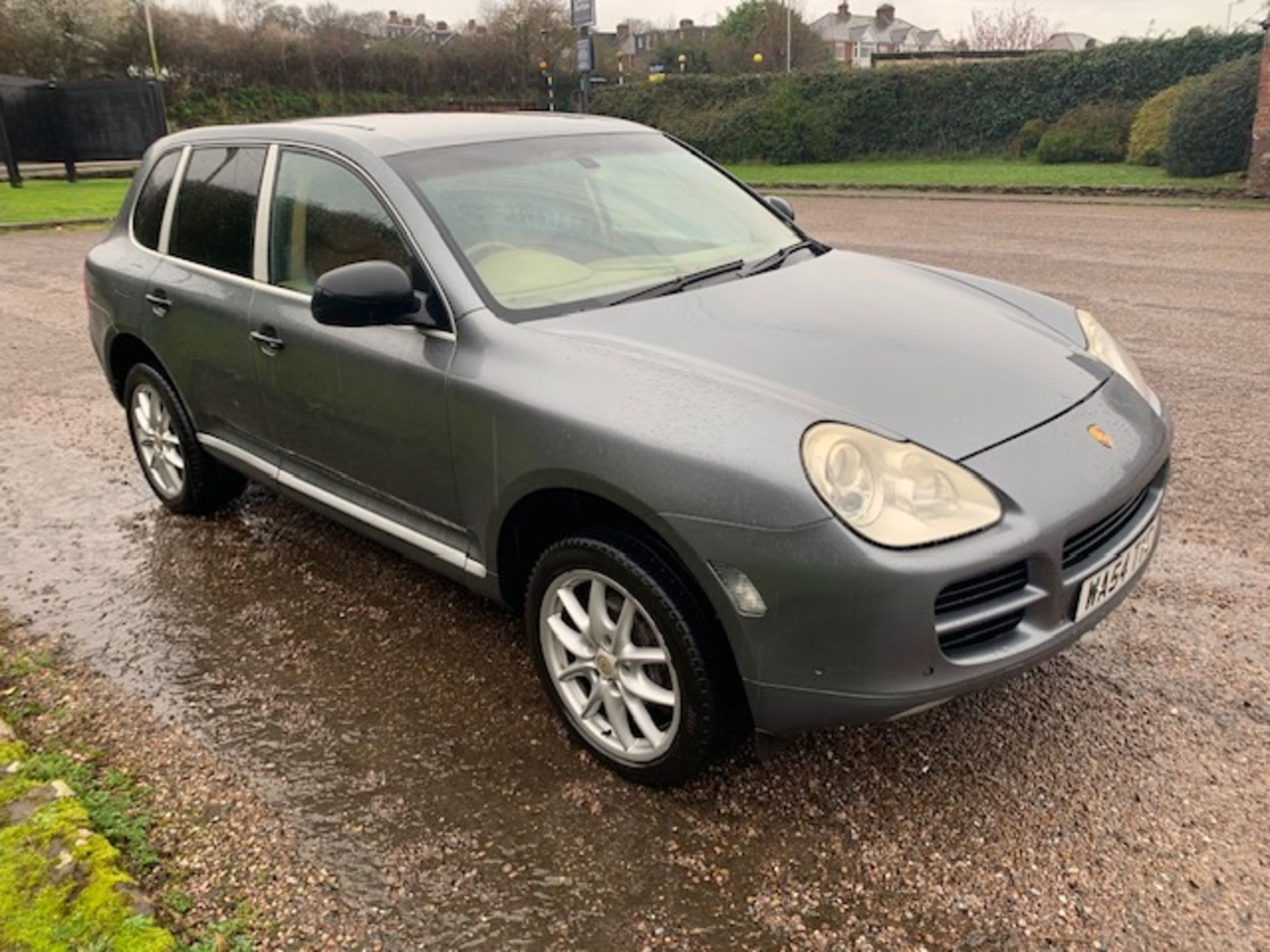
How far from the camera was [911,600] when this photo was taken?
2.21 metres

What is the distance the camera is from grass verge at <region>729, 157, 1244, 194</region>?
19656mm

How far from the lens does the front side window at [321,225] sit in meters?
3.27

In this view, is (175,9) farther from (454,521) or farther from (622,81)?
(454,521)

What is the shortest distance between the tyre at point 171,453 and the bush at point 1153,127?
23500 millimetres

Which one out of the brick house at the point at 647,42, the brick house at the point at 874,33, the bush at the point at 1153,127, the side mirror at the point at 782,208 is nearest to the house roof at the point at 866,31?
the brick house at the point at 874,33

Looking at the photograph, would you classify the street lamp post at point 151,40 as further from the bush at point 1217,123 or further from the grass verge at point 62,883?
the grass verge at point 62,883

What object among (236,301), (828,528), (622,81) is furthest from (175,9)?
(828,528)

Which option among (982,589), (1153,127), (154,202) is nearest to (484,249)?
(982,589)

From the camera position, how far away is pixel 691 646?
248 cm

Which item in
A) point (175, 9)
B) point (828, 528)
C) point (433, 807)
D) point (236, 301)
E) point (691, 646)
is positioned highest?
point (175, 9)

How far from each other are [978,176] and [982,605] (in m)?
23.7

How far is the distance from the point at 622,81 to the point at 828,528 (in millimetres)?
43992

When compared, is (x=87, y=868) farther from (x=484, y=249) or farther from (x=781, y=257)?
(x=781, y=257)

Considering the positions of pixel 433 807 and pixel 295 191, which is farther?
pixel 295 191
